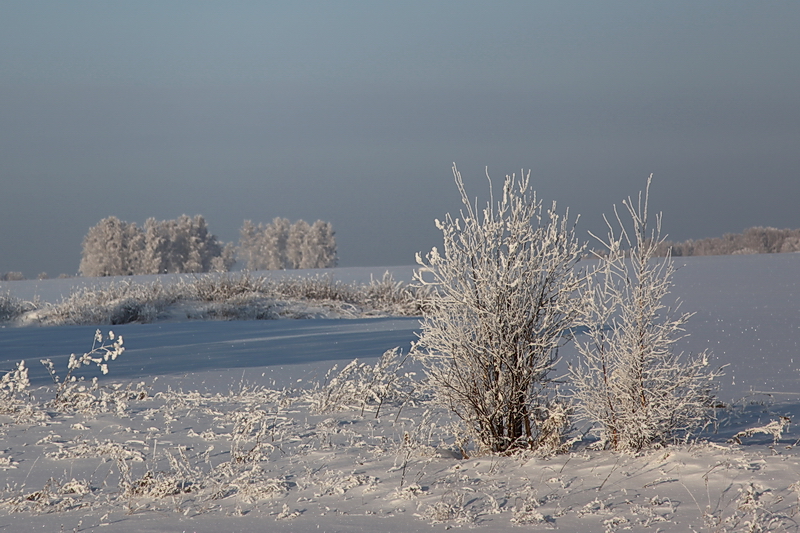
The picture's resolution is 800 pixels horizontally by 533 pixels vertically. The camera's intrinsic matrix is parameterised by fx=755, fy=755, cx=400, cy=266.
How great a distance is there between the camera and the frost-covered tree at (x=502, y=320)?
522 cm

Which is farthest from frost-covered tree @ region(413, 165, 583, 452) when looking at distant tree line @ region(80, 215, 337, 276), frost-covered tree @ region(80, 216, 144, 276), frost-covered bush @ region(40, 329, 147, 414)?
frost-covered tree @ region(80, 216, 144, 276)

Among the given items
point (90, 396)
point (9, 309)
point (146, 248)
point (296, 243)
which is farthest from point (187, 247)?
point (90, 396)

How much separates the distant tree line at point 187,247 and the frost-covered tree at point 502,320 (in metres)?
41.6

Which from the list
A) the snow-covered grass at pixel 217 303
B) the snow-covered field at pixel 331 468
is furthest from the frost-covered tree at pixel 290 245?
the snow-covered field at pixel 331 468

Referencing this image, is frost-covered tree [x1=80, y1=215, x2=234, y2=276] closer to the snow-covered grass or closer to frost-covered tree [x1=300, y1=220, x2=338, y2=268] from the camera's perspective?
frost-covered tree [x1=300, y1=220, x2=338, y2=268]

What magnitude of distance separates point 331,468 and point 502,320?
1.53 meters

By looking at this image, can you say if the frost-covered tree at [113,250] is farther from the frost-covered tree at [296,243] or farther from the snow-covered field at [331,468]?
the snow-covered field at [331,468]

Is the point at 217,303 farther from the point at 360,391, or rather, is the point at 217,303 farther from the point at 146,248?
the point at 146,248

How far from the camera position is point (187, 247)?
171 ft

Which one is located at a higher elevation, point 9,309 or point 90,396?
point 90,396

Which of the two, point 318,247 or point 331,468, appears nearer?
point 331,468

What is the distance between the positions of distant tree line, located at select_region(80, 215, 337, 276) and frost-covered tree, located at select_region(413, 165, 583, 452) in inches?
1638

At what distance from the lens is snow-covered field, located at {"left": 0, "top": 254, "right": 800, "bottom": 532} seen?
150 inches

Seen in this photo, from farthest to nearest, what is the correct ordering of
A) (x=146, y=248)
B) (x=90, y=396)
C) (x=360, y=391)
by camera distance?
1. (x=146, y=248)
2. (x=360, y=391)
3. (x=90, y=396)
